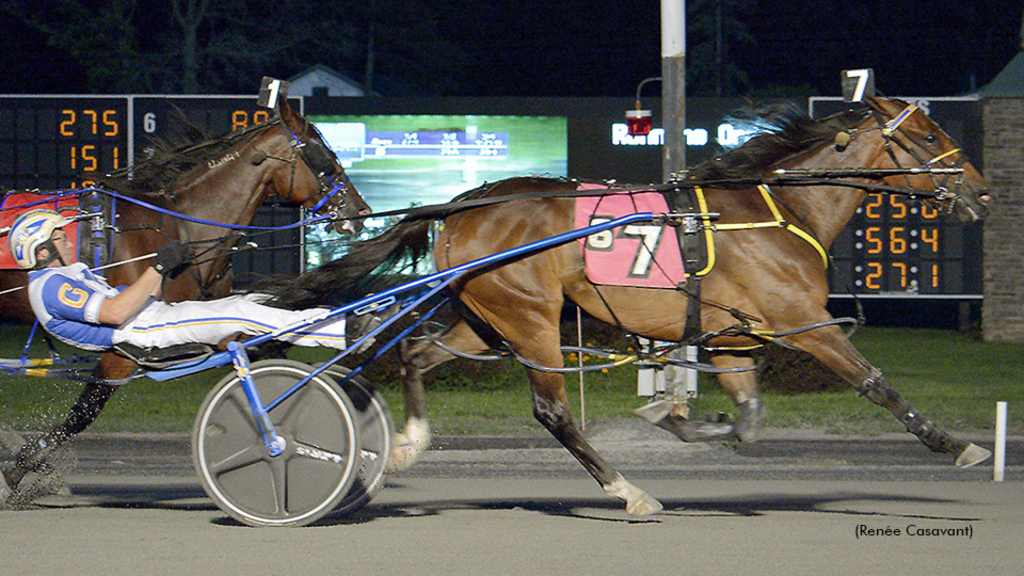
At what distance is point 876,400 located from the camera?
5836mm

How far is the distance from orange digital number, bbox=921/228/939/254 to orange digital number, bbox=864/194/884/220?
25.4 inches

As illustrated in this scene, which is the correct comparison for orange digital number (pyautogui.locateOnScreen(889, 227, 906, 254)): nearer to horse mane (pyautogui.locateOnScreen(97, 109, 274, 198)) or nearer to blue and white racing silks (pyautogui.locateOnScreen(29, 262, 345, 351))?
horse mane (pyautogui.locateOnScreen(97, 109, 274, 198))

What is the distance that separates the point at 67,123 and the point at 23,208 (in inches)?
340

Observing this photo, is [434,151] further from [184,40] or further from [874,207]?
[184,40]

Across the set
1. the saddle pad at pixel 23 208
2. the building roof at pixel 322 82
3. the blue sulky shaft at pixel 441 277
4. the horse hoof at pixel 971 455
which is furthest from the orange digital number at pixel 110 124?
the building roof at pixel 322 82

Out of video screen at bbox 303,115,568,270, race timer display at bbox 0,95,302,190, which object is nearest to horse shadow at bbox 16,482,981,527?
race timer display at bbox 0,95,302,190

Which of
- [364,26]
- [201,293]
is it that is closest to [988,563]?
[201,293]

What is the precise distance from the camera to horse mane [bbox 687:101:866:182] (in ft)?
21.2

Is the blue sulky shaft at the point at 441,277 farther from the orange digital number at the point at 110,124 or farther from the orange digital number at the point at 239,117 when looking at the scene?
the orange digital number at the point at 110,124

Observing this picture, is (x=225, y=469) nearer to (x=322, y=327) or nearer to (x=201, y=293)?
(x=322, y=327)

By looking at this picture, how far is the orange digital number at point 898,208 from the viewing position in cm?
1412

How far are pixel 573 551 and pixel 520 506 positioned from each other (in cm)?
134

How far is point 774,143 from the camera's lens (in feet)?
21.6

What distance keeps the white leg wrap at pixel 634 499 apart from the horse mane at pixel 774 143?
1.66 meters
